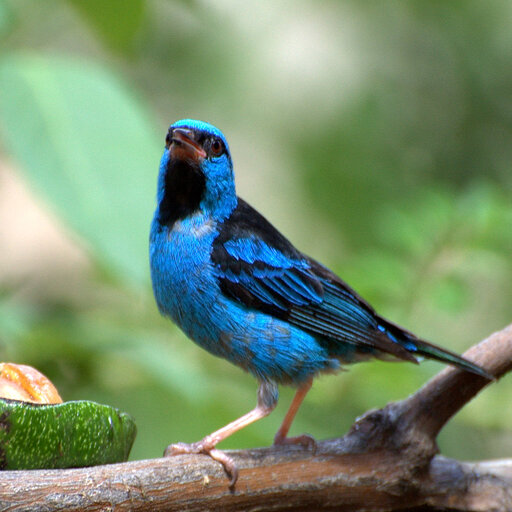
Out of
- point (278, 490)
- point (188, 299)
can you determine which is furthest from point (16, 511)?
point (188, 299)

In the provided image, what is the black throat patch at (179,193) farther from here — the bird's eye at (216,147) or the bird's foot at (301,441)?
the bird's foot at (301,441)

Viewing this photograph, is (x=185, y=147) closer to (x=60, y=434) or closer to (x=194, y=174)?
(x=194, y=174)

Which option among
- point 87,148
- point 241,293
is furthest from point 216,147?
point 87,148

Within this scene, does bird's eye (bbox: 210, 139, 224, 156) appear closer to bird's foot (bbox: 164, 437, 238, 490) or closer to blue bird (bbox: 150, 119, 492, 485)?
blue bird (bbox: 150, 119, 492, 485)

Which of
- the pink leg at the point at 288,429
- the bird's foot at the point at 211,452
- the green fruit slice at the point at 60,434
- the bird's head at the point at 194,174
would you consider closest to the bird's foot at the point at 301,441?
the pink leg at the point at 288,429

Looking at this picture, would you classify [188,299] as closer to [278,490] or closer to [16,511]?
[278,490]

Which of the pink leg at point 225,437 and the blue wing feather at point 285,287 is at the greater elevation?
the blue wing feather at point 285,287
